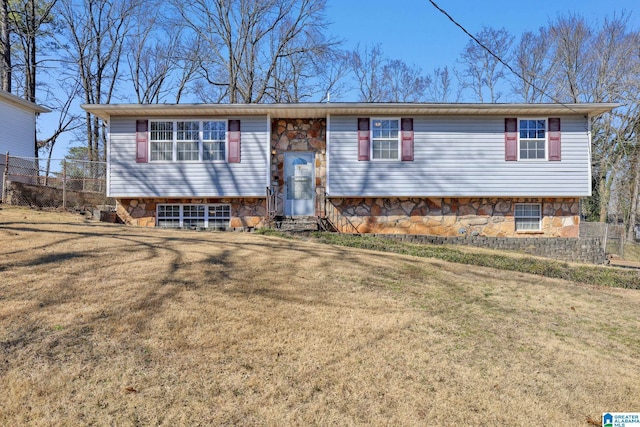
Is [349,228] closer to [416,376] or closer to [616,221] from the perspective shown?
[416,376]

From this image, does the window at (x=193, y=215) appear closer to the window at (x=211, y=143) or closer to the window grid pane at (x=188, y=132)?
the window at (x=211, y=143)

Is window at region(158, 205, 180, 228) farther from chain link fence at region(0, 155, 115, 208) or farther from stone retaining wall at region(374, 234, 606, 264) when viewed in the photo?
stone retaining wall at region(374, 234, 606, 264)

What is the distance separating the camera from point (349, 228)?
514 inches

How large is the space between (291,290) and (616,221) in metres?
27.3

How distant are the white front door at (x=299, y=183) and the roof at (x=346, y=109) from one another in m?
1.48

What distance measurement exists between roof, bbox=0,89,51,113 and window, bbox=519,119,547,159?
18.2 meters

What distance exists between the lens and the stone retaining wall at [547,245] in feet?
41.5

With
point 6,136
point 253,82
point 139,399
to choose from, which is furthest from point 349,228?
point 253,82

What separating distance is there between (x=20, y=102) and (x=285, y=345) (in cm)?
1822

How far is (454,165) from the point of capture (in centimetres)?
1272

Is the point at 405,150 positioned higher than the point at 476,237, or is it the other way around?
the point at 405,150

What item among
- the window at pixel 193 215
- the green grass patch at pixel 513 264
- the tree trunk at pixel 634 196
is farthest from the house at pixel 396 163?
the tree trunk at pixel 634 196

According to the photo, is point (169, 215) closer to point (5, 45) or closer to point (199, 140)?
point (199, 140)

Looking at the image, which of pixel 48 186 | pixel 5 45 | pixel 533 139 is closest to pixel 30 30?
pixel 5 45
